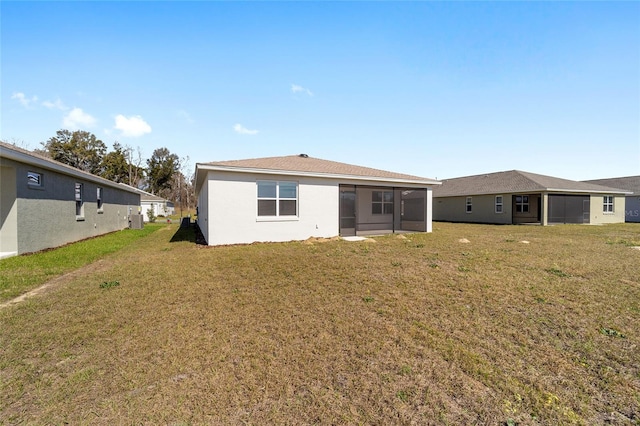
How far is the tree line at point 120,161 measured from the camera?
138 feet

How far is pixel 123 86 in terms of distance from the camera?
12602 millimetres

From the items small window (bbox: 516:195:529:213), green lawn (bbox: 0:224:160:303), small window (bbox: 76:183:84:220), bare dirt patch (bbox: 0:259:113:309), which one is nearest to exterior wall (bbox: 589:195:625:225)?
small window (bbox: 516:195:529:213)

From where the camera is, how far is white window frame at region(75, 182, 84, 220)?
13.5m

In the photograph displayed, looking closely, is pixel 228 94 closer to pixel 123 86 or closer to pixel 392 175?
pixel 123 86

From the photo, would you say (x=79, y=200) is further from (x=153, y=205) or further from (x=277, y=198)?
(x=153, y=205)

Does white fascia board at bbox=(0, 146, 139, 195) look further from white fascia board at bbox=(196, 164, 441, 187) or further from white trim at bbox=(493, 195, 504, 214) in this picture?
white trim at bbox=(493, 195, 504, 214)

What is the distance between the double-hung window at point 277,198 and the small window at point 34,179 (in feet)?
25.2

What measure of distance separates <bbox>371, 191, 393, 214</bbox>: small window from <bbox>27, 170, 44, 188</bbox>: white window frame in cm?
1531

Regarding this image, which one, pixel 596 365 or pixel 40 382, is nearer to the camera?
pixel 40 382

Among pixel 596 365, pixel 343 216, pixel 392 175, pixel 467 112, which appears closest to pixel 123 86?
pixel 343 216

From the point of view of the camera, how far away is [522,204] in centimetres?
2642

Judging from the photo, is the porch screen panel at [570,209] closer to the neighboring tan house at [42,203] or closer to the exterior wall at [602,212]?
the exterior wall at [602,212]

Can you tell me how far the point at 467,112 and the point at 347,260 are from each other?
34.2 feet

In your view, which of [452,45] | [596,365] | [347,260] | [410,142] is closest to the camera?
[596,365]
